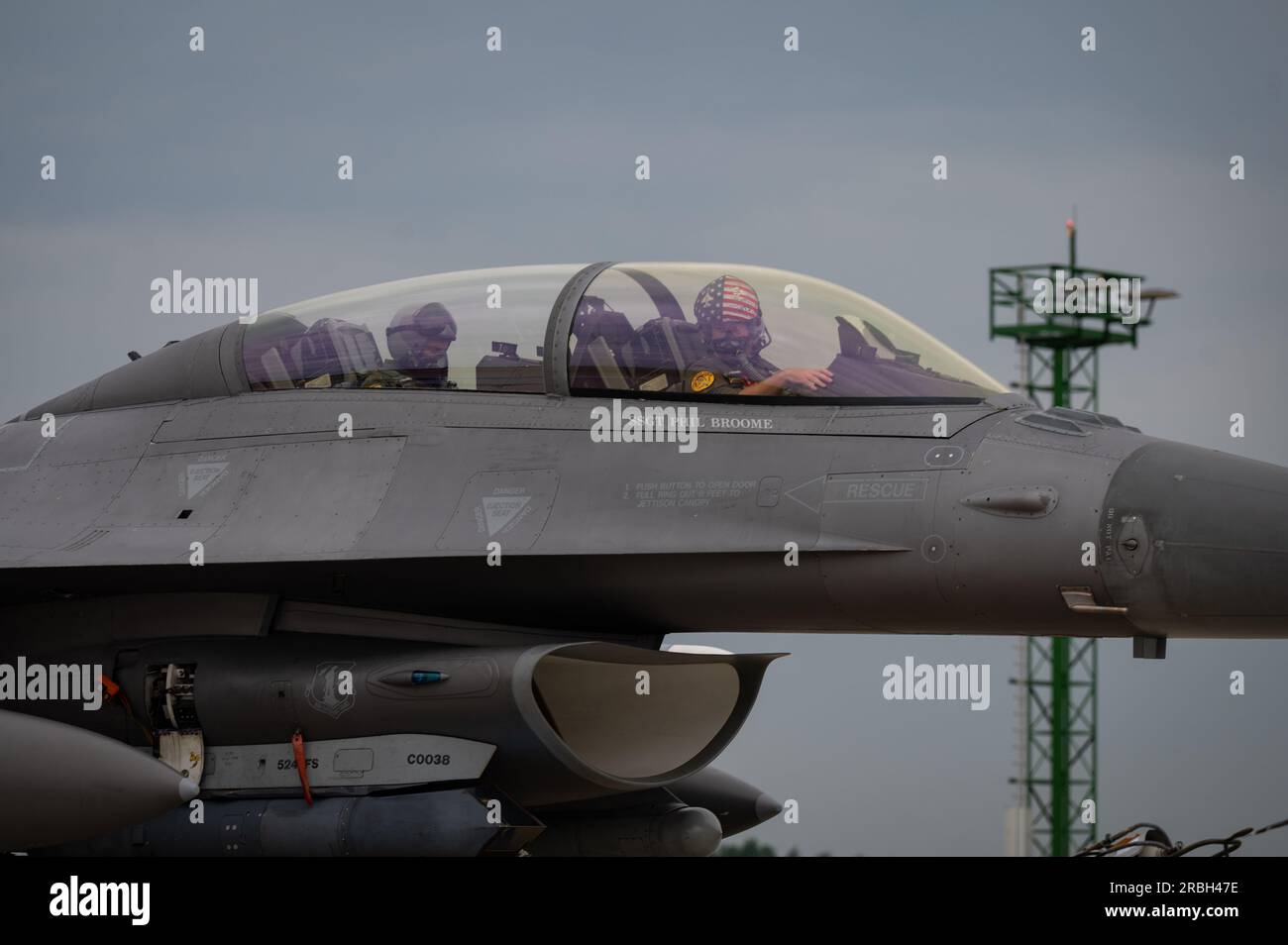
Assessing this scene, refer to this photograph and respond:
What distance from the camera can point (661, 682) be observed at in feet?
30.6

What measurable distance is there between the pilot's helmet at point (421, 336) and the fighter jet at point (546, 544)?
19 mm

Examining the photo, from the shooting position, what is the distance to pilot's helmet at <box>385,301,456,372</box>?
9.29 metres

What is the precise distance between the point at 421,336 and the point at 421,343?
0.04 m

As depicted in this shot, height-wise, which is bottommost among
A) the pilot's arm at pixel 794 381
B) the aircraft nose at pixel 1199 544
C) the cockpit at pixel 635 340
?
the aircraft nose at pixel 1199 544

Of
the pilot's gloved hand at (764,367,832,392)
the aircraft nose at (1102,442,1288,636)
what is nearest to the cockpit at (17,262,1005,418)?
the pilot's gloved hand at (764,367,832,392)

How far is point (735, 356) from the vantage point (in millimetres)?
8633

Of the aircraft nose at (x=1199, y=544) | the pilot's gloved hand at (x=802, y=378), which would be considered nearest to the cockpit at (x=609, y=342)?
the pilot's gloved hand at (x=802, y=378)

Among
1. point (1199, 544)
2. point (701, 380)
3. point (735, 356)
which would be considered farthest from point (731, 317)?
point (1199, 544)

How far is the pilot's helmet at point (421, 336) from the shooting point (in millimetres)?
9289

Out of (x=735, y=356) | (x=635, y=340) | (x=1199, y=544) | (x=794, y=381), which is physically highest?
(x=635, y=340)

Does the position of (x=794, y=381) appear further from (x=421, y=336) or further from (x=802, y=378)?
(x=421, y=336)

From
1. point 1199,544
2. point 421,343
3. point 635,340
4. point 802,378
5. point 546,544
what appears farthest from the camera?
point 421,343

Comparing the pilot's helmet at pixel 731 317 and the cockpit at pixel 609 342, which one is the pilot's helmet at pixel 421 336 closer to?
the cockpit at pixel 609 342
